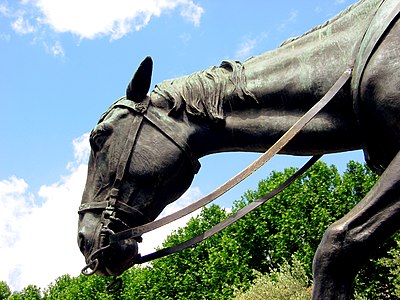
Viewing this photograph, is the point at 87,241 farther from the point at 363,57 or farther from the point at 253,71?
the point at 363,57

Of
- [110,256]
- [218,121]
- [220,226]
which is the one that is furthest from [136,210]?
[218,121]

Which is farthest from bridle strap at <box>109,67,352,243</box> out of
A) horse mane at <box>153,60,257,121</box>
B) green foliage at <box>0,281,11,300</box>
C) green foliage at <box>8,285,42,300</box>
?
green foliage at <box>0,281,11,300</box>

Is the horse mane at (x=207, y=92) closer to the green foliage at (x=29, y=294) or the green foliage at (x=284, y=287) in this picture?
the green foliage at (x=284, y=287)

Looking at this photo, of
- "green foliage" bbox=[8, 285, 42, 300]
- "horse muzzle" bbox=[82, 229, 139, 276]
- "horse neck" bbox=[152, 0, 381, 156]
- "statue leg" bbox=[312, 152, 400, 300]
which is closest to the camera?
"statue leg" bbox=[312, 152, 400, 300]

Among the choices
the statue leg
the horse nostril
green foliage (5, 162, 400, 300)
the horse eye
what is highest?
green foliage (5, 162, 400, 300)

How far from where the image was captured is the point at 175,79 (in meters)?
3.73

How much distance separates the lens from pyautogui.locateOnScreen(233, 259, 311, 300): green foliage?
21.8m

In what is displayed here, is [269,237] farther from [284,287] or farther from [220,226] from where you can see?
[220,226]

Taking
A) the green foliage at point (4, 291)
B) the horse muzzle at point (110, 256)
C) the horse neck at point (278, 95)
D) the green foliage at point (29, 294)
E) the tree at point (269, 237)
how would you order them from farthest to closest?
the green foliage at point (4, 291), the green foliage at point (29, 294), the tree at point (269, 237), the horse muzzle at point (110, 256), the horse neck at point (278, 95)

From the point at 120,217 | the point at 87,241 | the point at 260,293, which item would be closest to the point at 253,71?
the point at 120,217

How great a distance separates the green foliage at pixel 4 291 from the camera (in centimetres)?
5084

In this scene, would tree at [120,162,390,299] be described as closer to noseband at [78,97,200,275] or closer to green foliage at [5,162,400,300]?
green foliage at [5,162,400,300]

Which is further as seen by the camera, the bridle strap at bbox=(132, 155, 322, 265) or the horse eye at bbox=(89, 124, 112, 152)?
the horse eye at bbox=(89, 124, 112, 152)

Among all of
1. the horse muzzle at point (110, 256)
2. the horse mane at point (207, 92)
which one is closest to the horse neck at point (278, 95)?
the horse mane at point (207, 92)
